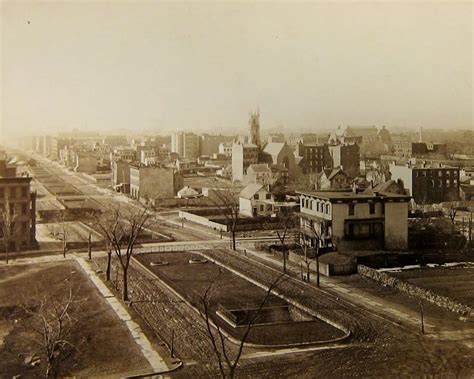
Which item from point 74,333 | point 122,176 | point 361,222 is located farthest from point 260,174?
point 74,333

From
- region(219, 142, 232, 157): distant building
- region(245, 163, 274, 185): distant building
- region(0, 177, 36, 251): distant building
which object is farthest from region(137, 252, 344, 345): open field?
region(219, 142, 232, 157): distant building

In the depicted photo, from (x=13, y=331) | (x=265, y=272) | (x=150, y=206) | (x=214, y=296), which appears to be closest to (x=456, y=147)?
(x=150, y=206)

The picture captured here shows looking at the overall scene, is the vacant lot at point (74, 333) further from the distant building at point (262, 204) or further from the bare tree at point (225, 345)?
the distant building at point (262, 204)

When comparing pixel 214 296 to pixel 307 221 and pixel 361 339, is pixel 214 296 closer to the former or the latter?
pixel 361 339

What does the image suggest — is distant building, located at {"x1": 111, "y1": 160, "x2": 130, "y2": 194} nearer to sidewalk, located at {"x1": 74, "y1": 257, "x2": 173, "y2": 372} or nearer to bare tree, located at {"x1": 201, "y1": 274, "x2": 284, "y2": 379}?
sidewalk, located at {"x1": 74, "y1": 257, "x2": 173, "y2": 372}

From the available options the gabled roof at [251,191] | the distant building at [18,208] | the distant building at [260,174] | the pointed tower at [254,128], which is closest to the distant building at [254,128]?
the pointed tower at [254,128]

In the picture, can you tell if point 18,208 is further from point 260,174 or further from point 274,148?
point 274,148
